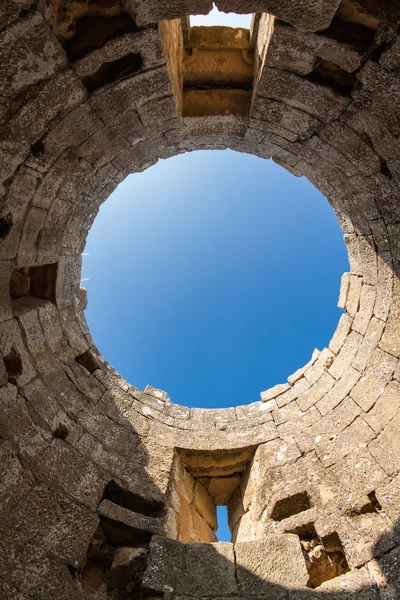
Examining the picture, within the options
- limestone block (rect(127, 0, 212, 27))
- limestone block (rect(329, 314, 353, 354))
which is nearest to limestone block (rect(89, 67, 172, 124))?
limestone block (rect(127, 0, 212, 27))

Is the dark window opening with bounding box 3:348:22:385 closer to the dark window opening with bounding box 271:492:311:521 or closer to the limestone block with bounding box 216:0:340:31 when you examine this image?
the dark window opening with bounding box 271:492:311:521

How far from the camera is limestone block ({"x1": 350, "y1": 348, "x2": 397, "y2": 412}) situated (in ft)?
14.8

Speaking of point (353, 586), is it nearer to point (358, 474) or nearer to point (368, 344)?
point (358, 474)

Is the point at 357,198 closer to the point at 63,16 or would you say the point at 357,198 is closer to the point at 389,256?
the point at 389,256

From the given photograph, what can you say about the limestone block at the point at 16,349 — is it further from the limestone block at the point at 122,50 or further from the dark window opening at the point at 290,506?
the dark window opening at the point at 290,506

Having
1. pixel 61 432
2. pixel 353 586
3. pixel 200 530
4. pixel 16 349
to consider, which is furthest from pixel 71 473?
pixel 353 586

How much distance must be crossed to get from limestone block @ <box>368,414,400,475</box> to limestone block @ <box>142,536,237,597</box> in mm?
1900

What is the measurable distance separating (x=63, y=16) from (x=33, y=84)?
536mm

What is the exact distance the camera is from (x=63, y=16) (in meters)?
2.73

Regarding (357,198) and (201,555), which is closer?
(201,555)

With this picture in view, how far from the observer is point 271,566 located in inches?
146

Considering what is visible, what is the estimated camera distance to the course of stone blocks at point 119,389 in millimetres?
2979

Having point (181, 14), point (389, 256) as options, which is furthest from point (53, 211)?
point (389, 256)

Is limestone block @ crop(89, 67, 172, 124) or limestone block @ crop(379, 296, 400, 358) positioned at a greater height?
limestone block @ crop(89, 67, 172, 124)
